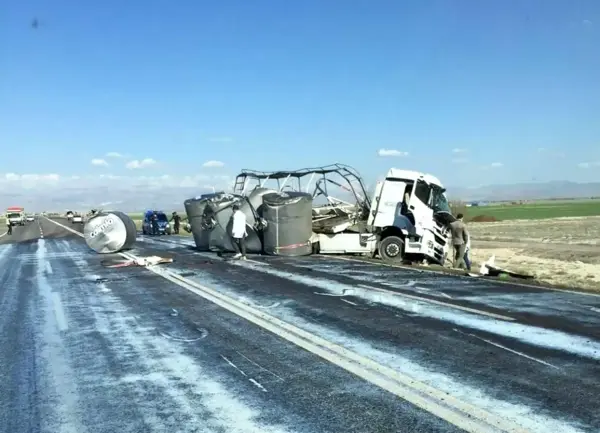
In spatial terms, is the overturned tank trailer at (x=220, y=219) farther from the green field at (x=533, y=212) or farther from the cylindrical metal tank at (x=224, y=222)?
the green field at (x=533, y=212)

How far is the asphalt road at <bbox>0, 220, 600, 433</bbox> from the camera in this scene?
4621mm

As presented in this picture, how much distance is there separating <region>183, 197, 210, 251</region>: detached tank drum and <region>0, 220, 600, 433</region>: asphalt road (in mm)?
10944

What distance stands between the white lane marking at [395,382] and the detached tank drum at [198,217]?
1431 cm

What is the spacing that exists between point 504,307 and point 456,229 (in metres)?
8.83

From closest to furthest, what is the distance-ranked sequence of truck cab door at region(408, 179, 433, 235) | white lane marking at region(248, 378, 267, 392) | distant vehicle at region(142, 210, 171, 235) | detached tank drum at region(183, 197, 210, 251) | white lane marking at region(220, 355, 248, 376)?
1. white lane marking at region(248, 378, 267, 392)
2. white lane marking at region(220, 355, 248, 376)
3. truck cab door at region(408, 179, 433, 235)
4. detached tank drum at region(183, 197, 210, 251)
5. distant vehicle at region(142, 210, 171, 235)

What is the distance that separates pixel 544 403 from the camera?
15.7 ft

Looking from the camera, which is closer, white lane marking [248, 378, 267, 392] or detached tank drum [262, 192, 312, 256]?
white lane marking [248, 378, 267, 392]

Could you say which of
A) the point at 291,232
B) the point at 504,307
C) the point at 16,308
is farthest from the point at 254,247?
the point at 504,307

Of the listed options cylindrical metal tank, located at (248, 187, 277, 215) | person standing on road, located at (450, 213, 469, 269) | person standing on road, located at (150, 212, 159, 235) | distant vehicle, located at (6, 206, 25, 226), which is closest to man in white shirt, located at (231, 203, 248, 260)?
cylindrical metal tank, located at (248, 187, 277, 215)

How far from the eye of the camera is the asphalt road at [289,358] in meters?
4.62

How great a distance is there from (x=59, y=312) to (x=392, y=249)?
471 inches

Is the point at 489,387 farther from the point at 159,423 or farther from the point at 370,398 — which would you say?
the point at 159,423

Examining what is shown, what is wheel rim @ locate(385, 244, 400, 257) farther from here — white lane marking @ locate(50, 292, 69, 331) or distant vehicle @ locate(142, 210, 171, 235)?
distant vehicle @ locate(142, 210, 171, 235)

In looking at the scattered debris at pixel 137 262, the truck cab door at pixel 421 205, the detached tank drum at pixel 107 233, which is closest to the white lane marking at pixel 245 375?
the scattered debris at pixel 137 262
